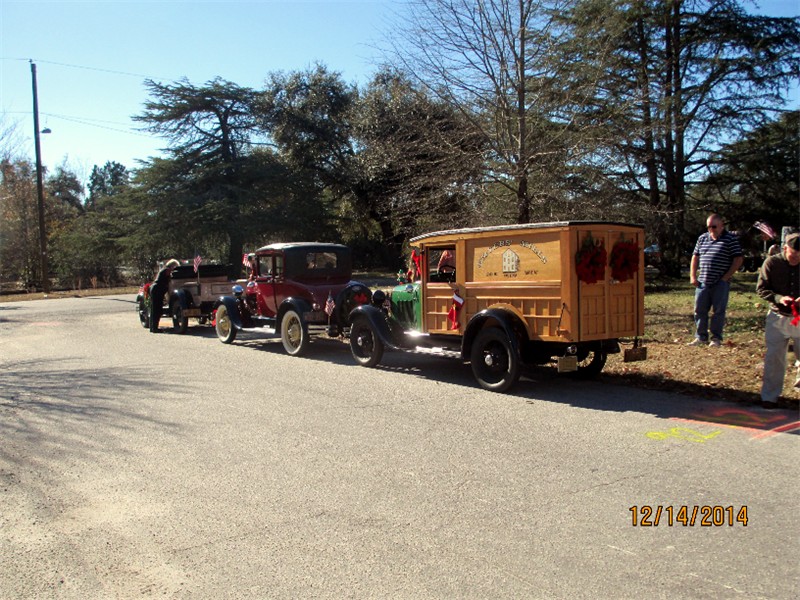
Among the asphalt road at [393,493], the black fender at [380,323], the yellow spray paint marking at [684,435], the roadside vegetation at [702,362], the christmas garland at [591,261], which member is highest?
the christmas garland at [591,261]

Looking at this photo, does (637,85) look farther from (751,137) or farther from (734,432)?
(734,432)

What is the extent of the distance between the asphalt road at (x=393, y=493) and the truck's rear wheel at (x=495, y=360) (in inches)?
9.9

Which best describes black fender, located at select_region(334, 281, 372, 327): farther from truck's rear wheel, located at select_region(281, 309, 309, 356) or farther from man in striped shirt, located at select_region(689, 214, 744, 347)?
man in striped shirt, located at select_region(689, 214, 744, 347)

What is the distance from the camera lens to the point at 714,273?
380 inches

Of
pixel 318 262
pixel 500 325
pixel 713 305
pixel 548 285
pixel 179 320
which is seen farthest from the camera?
pixel 179 320

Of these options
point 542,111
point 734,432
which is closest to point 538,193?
point 542,111

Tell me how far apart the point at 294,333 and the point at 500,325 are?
4.98 metres

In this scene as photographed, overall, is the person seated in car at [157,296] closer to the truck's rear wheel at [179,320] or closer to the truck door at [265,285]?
the truck's rear wheel at [179,320]

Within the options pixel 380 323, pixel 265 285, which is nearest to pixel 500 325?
pixel 380 323

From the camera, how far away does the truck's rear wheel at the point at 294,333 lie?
11727mm

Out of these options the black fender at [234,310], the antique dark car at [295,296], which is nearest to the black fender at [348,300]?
the antique dark car at [295,296]

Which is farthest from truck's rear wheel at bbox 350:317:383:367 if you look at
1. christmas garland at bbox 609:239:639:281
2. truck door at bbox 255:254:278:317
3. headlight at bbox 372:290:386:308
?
christmas garland at bbox 609:239:639:281
